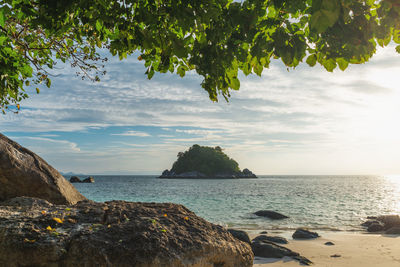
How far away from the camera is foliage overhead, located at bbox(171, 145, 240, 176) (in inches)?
5487

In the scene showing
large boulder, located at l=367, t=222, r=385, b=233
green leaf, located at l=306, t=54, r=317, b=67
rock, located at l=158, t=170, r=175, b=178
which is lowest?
rock, located at l=158, t=170, r=175, b=178

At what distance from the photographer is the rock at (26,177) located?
5914mm

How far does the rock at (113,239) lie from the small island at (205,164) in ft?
439

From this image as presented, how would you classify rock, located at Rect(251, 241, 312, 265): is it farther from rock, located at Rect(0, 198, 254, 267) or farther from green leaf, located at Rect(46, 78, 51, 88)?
→ green leaf, located at Rect(46, 78, 51, 88)

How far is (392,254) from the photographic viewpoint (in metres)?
9.93

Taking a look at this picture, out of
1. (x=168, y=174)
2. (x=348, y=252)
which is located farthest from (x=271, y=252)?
(x=168, y=174)

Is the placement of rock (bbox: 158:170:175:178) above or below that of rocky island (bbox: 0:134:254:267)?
below

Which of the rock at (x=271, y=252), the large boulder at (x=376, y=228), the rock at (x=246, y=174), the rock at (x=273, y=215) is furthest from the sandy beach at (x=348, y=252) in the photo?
the rock at (x=246, y=174)

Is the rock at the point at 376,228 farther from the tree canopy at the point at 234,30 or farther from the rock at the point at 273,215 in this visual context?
the tree canopy at the point at 234,30

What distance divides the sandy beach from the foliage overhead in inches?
4935

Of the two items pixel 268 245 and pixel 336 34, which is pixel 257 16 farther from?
pixel 268 245

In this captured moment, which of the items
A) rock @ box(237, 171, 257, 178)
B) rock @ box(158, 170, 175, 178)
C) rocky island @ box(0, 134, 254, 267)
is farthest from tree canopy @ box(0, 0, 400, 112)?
rock @ box(158, 170, 175, 178)

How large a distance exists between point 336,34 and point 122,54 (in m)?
3.66

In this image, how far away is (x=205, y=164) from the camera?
139 meters
